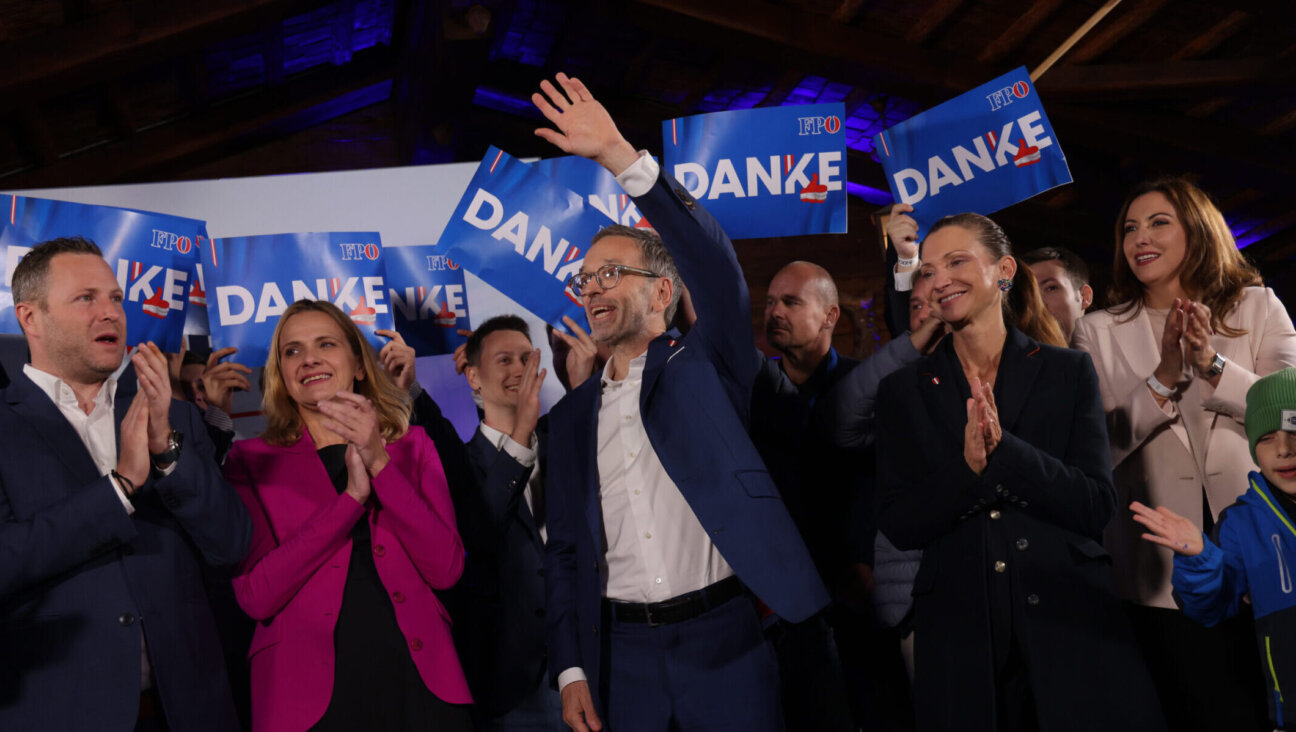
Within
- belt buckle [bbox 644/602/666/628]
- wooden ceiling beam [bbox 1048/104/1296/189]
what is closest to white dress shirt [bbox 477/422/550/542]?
belt buckle [bbox 644/602/666/628]

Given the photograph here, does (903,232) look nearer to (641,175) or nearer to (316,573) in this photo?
→ (641,175)

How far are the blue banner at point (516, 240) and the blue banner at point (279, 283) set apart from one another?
0.32m

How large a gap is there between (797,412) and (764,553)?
875 millimetres

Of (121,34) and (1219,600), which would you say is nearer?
(1219,600)

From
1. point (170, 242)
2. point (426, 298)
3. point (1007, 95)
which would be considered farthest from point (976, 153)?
point (170, 242)

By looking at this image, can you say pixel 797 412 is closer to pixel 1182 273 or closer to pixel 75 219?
pixel 1182 273

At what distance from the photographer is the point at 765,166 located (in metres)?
3.88

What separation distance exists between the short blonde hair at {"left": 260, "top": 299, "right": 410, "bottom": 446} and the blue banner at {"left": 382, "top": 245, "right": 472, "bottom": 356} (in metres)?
1.11

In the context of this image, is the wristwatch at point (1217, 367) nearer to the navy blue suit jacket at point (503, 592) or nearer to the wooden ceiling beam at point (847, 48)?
the navy blue suit jacket at point (503, 592)

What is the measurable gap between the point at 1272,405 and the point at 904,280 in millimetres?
1118

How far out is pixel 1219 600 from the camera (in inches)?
94.5

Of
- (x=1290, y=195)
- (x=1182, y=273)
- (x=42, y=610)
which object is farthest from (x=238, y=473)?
(x=1290, y=195)

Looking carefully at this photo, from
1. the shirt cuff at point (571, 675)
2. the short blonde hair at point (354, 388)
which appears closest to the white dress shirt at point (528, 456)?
the short blonde hair at point (354, 388)

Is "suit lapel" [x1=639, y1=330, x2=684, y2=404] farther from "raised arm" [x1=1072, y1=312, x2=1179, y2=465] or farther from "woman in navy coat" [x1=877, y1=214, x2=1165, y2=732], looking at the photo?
"raised arm" [x1=1072, y1=312, x2=1179, y2=465]
